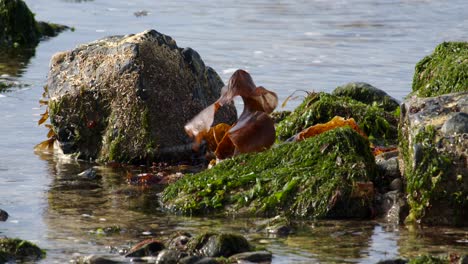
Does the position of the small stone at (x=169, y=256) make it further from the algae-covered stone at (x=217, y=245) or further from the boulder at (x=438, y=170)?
the boulder at (x=438, y=170)

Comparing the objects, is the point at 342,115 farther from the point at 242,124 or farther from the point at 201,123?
the point at 201,123

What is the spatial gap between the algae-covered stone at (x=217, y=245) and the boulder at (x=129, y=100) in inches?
119

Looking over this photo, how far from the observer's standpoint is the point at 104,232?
22.0ft

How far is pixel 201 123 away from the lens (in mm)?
8852

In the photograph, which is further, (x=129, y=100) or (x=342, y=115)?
(x=129, y=100)

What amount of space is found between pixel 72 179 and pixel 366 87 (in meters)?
3.23

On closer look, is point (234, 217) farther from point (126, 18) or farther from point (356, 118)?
point (126, 18)

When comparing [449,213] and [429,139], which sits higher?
[429,139]

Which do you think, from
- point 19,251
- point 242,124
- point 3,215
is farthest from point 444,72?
point 19,251

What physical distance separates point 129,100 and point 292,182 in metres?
2.38

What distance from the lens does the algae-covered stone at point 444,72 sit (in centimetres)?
827

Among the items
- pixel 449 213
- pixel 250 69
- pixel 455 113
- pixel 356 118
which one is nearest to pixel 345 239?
pixel 449 213

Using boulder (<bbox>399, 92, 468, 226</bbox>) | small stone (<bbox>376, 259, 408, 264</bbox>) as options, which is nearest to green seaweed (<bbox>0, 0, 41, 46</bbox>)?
boulder (<bbox>399, 92, 468, 226</bbox>)

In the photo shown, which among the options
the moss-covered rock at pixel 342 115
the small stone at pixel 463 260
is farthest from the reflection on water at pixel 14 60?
the small stone at pixel 463 260
